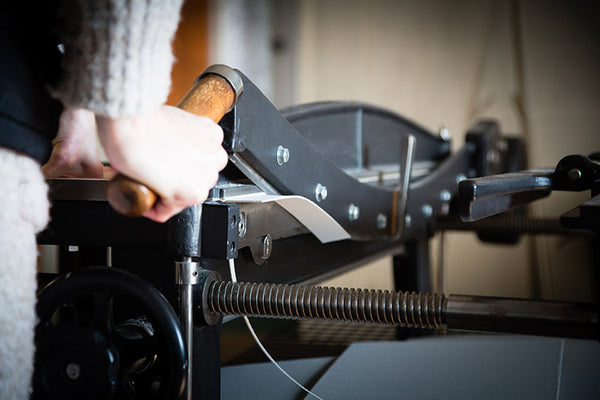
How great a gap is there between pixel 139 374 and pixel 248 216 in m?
0.18

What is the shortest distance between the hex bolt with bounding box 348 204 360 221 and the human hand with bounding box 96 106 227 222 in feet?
1.26

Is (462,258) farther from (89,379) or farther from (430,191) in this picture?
(89,379)

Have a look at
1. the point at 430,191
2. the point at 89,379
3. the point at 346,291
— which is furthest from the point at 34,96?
the point at 430,191

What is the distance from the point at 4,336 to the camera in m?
0.41

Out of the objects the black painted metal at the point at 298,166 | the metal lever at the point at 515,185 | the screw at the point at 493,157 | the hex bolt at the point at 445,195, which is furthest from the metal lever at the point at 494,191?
the screw at the point at 493,157

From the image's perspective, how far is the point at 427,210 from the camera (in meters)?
1.15

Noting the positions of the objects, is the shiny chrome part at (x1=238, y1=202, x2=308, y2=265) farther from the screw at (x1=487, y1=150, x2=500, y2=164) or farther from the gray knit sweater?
the screw at (x1=487, y1=150, x2=500, y2=164)

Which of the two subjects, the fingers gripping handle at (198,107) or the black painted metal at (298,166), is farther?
the black painted metal at (298,166)

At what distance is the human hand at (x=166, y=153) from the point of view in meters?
0.41

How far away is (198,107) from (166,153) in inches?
3.9

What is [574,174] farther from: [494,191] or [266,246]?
[266,246]

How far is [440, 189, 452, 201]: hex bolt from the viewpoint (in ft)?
4.04

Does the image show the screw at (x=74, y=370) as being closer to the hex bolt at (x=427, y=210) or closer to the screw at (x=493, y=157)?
the hex bolt at (x=427, y=210)

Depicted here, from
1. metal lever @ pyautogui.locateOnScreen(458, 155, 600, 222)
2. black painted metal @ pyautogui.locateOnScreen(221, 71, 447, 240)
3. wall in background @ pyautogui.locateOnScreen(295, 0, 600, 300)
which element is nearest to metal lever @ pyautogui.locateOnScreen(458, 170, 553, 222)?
metal lever @ pyautogui.locateOnScreen(458, 155, 600, 222)
